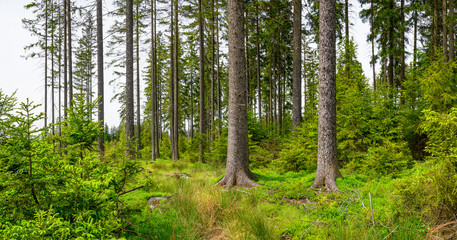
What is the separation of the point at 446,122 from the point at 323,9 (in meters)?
4.10

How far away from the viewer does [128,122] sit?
35.1 ft

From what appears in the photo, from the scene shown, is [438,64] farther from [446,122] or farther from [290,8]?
[290,8]

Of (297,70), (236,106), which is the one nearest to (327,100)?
(236,106)

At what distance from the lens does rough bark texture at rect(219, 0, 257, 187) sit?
7.02 m

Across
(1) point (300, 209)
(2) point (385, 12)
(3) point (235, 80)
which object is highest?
(2) point (385, 12)

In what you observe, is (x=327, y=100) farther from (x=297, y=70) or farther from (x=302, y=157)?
(x=297, y=70)

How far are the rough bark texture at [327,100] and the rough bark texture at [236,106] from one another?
210cm

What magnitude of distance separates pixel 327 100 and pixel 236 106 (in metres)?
2.47

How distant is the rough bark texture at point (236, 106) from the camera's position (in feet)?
23.0

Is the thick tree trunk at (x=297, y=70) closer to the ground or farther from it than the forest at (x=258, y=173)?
farther from it

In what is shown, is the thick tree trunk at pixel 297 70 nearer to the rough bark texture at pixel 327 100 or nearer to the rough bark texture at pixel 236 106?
the rough bark texture at pixel 236 106

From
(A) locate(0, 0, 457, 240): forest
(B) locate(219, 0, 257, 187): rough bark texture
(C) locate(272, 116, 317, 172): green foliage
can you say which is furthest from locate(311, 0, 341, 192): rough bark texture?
(C) locate(272, 116, 317, 172): green foliage

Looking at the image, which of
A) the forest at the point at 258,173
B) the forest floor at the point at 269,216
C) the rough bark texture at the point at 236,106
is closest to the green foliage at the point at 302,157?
the forest at the point at 258,173

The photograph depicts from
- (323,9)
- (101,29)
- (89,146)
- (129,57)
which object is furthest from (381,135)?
(101,29)
